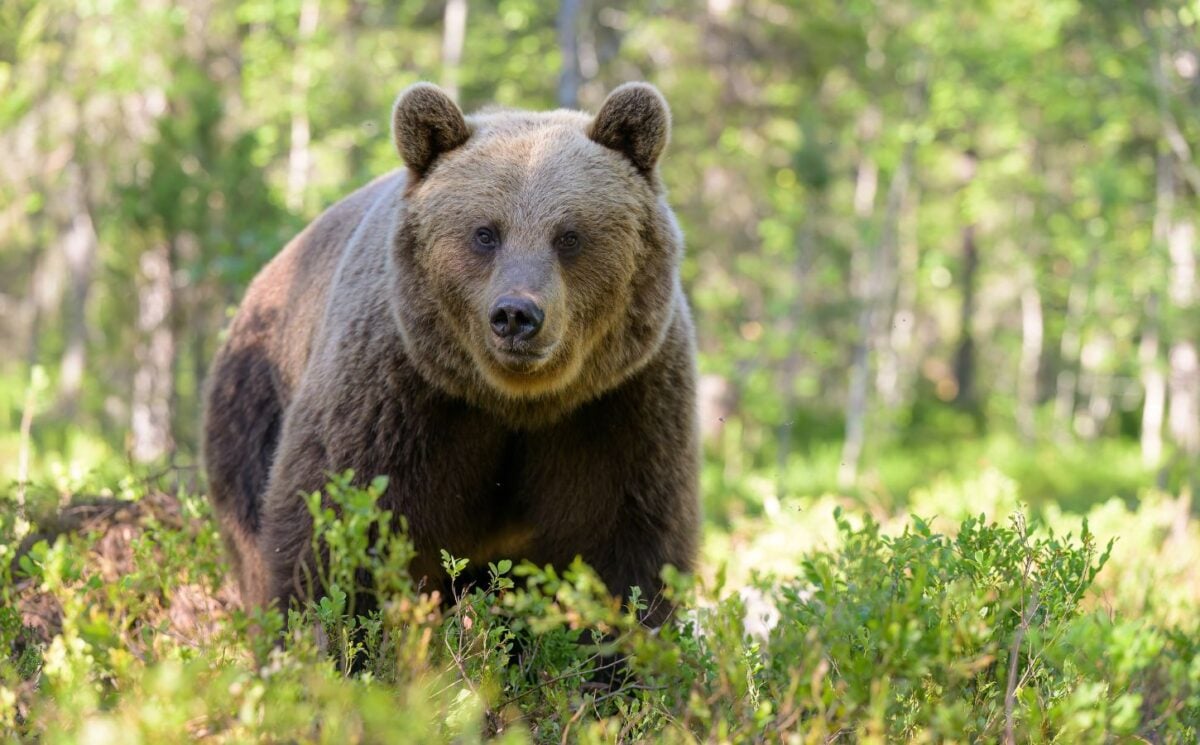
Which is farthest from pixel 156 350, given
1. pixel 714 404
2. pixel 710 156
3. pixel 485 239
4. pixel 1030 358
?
pixel 1030 358

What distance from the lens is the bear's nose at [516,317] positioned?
4.09 metres

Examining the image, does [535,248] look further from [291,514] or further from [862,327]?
[862,327]

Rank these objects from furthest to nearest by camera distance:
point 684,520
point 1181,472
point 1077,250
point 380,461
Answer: point 1077,250, point 1181,472, point 684,520, point 380,461

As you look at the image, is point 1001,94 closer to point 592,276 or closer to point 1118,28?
point 1118,28

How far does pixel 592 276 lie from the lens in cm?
454

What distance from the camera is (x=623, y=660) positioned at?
3.57 meters

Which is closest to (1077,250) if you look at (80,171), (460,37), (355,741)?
(460,37)

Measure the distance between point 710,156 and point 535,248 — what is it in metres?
14.1

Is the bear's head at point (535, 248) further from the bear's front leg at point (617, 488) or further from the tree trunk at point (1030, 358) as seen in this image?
the tree trunk at point (1030, 358)

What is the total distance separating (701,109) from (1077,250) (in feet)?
25.4

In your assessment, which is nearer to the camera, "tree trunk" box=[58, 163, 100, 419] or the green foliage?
the green foliage

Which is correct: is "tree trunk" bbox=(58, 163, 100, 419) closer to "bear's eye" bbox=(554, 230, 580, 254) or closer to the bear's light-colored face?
the bear's light-colored face

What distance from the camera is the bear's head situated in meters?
4.44

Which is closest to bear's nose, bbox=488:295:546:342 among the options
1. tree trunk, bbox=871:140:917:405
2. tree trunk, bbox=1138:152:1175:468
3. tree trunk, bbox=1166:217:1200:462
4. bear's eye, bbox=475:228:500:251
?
bear's eye, bbox=475:228:500:251
